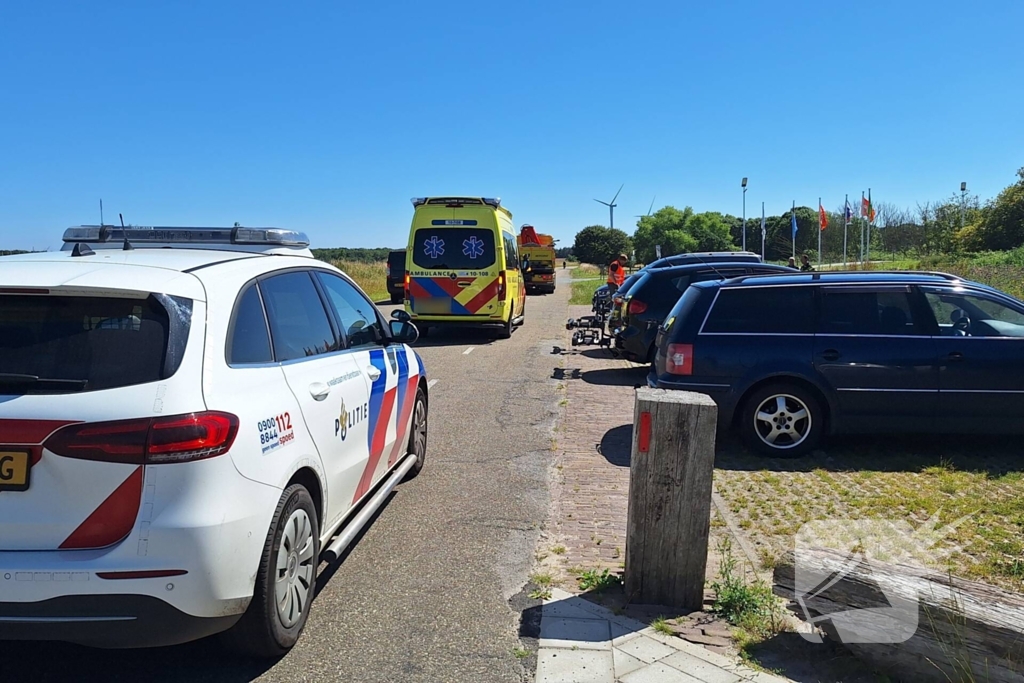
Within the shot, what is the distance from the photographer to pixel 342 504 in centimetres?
A: 425

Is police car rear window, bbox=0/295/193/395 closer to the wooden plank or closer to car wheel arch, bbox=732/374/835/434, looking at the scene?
the wooden plank

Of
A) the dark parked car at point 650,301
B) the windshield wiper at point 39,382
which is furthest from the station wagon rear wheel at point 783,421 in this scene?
the windshield wiper at point 39,382

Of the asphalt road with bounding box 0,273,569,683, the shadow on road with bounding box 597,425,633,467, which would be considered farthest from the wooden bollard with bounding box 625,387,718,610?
the shadow on road with bounding box 597,425,633,467

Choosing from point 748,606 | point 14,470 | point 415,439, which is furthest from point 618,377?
point 14,470

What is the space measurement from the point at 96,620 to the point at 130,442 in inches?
26.3

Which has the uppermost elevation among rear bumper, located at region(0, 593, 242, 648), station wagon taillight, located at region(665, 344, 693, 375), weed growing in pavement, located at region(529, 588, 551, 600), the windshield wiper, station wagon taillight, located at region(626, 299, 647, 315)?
station wagon taillight, located at region(626, 299, 647, 315)

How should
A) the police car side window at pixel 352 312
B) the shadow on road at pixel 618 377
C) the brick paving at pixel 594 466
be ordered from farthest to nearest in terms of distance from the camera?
the shadow on road at pixel 618 377 → the brick paving at pixel 594 466 → the police car side window at pixel 352 312

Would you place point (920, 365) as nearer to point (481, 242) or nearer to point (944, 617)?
point (944, 617)

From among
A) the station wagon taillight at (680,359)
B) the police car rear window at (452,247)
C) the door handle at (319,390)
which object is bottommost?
the station wagon taillight at (680,359)

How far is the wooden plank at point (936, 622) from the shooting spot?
10.0 ft

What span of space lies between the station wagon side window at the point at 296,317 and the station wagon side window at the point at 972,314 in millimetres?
5550

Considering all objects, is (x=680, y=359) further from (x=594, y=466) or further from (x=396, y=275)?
(x=396, y=275)

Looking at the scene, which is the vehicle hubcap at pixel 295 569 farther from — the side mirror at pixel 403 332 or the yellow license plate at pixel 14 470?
the side mirror at pixel 403 332

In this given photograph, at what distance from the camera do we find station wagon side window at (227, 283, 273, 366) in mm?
3312
